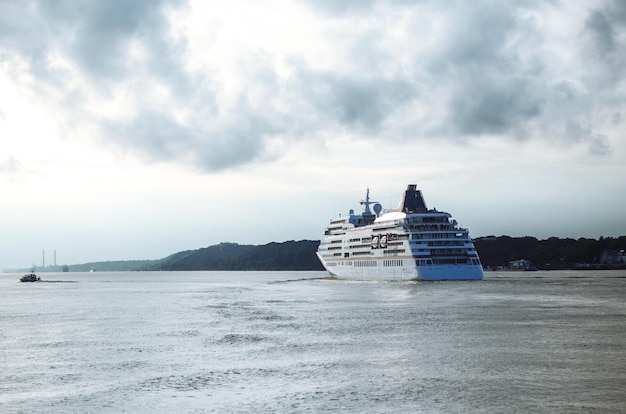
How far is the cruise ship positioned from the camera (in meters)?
133

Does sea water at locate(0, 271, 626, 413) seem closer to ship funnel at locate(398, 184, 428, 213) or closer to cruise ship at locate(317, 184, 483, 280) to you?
cruise ship at locate(317, 184, 483, 280)

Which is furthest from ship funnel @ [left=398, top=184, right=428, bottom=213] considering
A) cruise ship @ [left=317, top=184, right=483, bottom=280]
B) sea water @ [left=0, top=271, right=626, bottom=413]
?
sea water @ [left=0, top=271, right=626, bottom=413]

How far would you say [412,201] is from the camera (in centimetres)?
15825

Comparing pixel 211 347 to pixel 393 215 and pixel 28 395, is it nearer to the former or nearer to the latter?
pixel 28 395

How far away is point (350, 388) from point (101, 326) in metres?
37.7

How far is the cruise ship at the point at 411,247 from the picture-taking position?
133375mm

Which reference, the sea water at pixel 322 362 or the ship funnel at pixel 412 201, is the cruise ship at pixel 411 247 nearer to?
the ship funnel at pixel 412 201

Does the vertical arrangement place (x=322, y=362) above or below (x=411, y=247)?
below

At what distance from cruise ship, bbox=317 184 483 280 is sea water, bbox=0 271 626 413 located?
189ft

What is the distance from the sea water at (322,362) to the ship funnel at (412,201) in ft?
266

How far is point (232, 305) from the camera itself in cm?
9325

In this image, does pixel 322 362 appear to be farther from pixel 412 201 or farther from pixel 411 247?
pixel 412 201

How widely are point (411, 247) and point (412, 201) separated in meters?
26.6

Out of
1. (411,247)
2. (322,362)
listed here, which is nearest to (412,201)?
(411,247)
